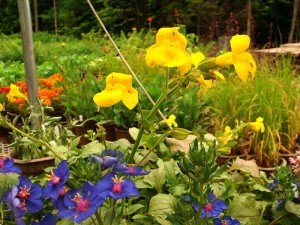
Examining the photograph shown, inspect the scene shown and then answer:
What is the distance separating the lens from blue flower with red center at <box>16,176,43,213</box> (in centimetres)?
95

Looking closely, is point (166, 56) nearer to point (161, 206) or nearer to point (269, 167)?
point (161, 206)

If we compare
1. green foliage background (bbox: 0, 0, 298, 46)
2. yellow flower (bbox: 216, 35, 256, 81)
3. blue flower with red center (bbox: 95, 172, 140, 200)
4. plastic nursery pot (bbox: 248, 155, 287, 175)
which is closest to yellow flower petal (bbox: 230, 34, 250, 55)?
yellow flower (bbox: 216, 35, 256, 81)

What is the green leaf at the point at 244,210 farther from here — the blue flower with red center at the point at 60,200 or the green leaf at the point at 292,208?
the blue flower with red center at the point at 60,200

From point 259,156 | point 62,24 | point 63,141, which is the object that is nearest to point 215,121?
point 259,156

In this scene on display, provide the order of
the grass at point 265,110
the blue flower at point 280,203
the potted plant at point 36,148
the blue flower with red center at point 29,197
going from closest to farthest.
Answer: the blue flower with red center at point 29,197
the blue flower at point 280,203
the potted plant at point 36,148
the grass at point 265,110

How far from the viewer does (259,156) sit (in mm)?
2377

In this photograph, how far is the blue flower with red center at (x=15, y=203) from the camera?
925 mm

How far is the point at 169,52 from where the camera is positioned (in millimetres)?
Answer: 862

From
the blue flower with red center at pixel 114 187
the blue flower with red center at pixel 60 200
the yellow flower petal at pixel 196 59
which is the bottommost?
the blue flower with red center at pixel 60 200

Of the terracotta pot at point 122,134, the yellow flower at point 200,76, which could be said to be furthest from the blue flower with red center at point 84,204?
the terracotta pot at point 122,134

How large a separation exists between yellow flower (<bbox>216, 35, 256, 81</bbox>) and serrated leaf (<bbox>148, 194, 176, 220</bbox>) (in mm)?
409

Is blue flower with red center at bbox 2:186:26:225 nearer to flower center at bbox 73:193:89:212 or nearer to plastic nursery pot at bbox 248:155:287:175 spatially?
flower center at bbox 73:193:89:212

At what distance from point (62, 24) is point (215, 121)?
58.9 ft

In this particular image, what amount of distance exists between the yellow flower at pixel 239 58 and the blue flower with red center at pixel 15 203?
1.61 feet
